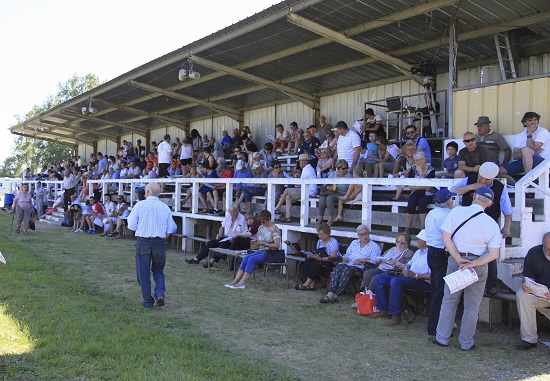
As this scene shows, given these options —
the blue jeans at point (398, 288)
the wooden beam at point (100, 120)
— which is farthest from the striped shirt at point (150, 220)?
the wooden beam at point (100, 120)

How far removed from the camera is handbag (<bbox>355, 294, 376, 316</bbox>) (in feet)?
24.0

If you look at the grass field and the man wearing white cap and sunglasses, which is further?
the man wearing white cap and sunglasses

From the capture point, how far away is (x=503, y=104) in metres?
9.88

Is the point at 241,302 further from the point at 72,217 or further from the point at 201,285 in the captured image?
the point at 72,217

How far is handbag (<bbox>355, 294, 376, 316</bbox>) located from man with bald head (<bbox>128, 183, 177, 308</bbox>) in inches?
106

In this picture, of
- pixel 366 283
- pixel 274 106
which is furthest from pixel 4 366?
pixel 274 106

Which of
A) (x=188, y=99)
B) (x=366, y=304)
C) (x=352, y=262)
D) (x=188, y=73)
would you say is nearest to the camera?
(x=366, y=304)

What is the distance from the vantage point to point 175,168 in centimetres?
1900

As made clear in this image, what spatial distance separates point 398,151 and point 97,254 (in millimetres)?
7213

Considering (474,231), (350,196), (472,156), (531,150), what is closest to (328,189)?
(350,196)

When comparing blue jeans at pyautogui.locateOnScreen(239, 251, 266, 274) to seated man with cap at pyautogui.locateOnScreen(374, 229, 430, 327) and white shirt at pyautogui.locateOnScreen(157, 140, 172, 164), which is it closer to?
seated man with cap at pyautogui.locateOnScreen(374, 229, 430, 327)

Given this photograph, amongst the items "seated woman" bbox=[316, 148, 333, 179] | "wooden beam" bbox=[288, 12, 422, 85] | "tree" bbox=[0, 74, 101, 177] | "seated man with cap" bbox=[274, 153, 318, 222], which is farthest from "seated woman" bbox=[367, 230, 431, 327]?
"tree" bbox=[0, 74, 101, 177]

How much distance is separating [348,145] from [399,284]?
4583 millimetres

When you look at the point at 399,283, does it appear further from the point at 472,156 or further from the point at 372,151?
the point at 372,151
